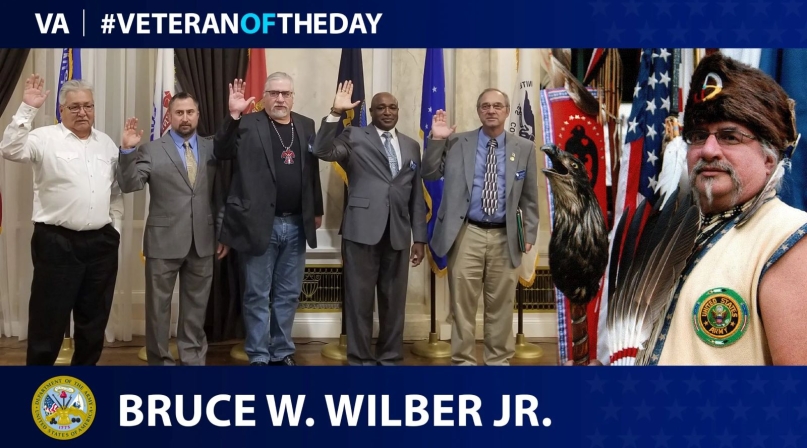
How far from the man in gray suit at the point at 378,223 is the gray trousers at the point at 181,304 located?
0.72 m

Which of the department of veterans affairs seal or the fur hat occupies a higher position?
the fur hat

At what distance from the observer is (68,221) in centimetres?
369

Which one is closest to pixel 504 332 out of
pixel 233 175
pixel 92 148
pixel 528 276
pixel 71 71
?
pixel 528 276

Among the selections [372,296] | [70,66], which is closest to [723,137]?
[372,296]

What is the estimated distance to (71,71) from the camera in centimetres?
424

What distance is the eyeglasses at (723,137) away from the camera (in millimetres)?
3246

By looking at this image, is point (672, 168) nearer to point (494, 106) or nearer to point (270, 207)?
point (494, 106)

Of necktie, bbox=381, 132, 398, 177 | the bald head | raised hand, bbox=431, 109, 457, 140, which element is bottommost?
necktie, bbox=381, 132, 398, 177

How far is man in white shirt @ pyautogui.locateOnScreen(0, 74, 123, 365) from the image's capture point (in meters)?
3.69

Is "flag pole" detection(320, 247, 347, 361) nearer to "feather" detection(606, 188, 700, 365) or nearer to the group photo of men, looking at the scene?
the group photo of men

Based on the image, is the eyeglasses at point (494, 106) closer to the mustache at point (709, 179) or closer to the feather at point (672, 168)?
the feather at point (672, 168)

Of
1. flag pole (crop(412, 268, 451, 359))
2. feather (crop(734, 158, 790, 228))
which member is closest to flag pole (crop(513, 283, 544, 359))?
flag pole (crop(412, 268, 451, 359))

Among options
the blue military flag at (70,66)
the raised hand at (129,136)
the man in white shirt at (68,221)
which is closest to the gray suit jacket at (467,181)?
the raised hand at (129,136)

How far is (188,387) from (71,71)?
205 centimetres
